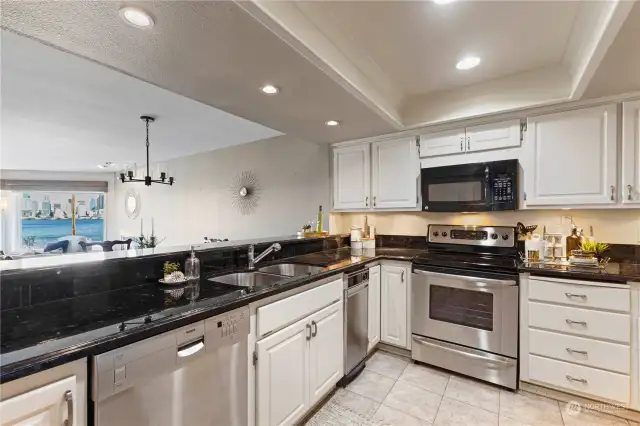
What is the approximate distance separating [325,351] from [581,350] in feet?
5.69

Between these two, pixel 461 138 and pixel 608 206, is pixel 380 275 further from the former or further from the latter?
pixel 608 206

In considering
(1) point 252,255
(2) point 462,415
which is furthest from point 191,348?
(2) point 462,415

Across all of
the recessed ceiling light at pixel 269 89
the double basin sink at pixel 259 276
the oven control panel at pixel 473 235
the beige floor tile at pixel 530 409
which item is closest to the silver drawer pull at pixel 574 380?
the beige floor tile at pixel 530 409

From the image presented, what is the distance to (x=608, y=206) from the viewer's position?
86.5 inches

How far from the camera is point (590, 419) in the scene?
1938 mm

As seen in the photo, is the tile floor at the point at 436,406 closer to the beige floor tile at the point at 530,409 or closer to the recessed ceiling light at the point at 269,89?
the beige floor tile at the point at 530,409

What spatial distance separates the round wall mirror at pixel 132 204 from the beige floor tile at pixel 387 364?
6.59 m

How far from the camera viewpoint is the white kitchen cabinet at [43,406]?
76 centimetres

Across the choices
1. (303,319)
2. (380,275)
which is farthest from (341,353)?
(380,275)

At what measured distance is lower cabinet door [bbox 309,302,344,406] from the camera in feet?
6.22

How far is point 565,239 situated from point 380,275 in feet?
5.08

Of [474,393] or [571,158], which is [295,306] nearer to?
Answer: [474,393]

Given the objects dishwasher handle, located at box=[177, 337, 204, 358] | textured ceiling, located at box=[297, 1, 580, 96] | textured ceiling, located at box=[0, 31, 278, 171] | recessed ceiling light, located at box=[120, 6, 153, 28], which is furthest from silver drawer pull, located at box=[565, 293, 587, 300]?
textured ceiling, located at box=[0, 31, 278, 171]

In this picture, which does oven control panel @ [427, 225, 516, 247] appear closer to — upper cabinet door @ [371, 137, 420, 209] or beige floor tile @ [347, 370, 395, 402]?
upper cabinet door @ [371, 137, 420, 209]
